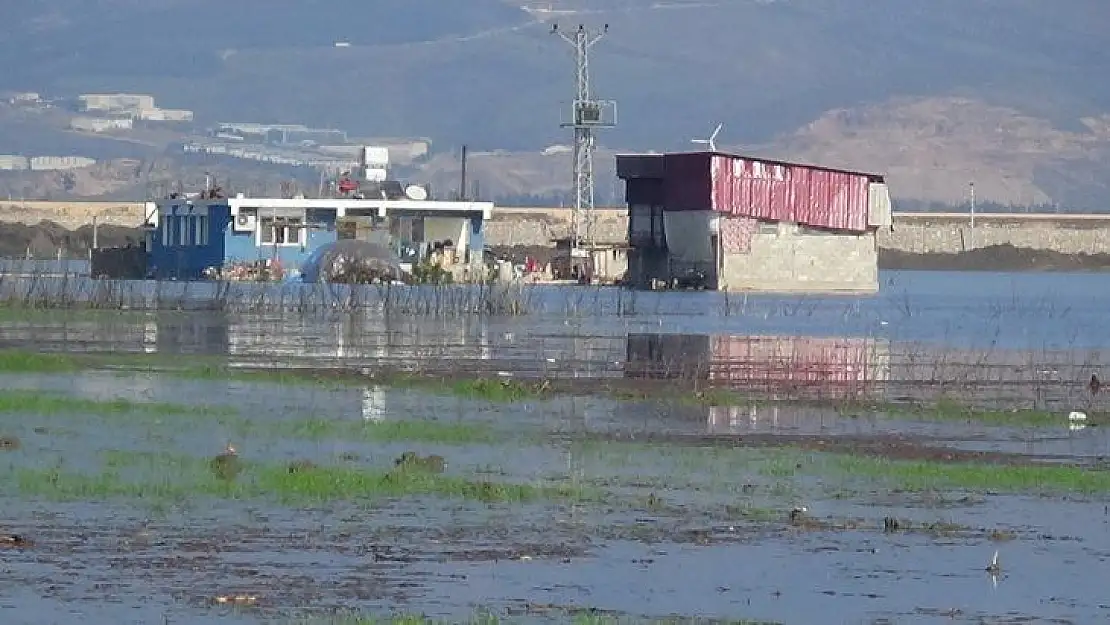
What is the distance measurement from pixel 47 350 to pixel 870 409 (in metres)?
13.2

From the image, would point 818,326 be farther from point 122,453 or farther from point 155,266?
point 155,266

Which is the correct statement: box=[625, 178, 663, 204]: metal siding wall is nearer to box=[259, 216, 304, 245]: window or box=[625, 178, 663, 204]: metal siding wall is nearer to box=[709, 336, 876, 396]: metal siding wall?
box=[259, 216, 304, 245]: window

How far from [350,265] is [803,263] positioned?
54.6ft

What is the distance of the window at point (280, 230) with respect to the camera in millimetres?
87375

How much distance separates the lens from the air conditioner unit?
86.6 metres

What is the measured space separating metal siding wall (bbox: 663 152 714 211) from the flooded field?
149ft

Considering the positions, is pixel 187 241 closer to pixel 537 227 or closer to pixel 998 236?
pixel 537 227

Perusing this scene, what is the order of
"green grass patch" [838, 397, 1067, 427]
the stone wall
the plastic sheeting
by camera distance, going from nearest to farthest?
"green grass patch" [838, 397, 1067, 427], the plastic sheeting, the stone wall

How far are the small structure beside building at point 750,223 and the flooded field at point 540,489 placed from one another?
45.9m

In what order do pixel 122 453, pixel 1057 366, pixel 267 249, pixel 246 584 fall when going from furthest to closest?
pixel 267 249 → pixel 1057 366 → pixel 122 453 → pixel 246 584

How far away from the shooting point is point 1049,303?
75688mm

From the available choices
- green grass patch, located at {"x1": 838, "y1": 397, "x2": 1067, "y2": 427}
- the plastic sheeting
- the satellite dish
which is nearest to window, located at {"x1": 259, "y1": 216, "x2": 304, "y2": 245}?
the satellite dish

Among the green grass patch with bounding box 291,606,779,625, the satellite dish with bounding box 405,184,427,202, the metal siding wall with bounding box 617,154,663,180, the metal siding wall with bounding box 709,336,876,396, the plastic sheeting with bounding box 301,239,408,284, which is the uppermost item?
the metal siding wall with bounding box 617,154,663,180

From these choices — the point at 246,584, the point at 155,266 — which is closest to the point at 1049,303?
the point at 155,266
